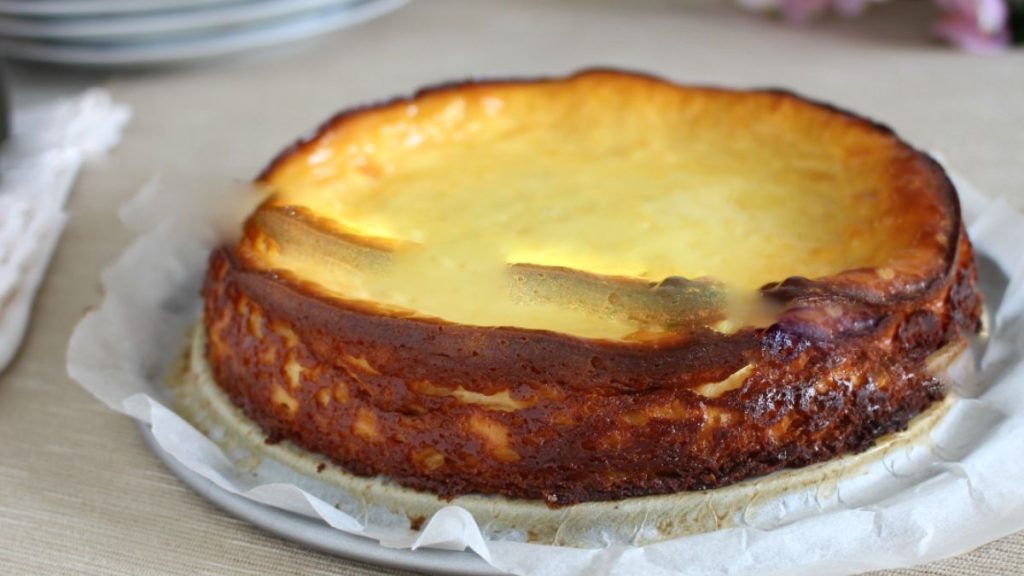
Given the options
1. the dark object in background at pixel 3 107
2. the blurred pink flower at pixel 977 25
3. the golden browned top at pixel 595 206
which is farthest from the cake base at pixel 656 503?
the blurred pink flower at pixel 977 25

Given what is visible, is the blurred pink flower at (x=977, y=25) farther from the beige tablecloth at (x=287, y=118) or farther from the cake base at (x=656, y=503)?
the cake base at (x=656, y=503)

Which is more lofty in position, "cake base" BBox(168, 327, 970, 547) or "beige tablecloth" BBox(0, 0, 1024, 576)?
"cake base" BBox(168, 327, 970, 547)

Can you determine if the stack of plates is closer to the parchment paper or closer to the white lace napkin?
the white lace napkin

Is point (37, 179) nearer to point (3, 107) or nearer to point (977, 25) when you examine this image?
point (3, 107)

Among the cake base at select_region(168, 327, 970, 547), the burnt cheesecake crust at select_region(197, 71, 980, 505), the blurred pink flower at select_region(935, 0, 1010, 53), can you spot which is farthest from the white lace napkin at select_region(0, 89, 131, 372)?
the blurred pink flower at select_region(935, 0, 1010, 53)

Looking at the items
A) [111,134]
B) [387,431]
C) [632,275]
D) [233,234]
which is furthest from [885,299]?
[111,134]

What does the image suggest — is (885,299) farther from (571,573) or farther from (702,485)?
(571,573)

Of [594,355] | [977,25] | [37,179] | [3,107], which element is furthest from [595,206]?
[977,25]
